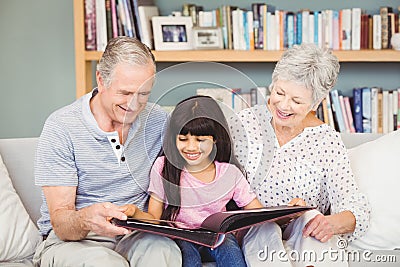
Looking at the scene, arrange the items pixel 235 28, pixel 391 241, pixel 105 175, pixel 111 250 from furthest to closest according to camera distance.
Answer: pixel 235 28, pixel 391 241, pixel 105 175, pixel 111 250

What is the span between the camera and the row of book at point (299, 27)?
354 centimetres

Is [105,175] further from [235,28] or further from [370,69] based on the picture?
[370,69]

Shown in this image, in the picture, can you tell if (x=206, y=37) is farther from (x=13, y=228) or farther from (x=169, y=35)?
(x=13, y=228)

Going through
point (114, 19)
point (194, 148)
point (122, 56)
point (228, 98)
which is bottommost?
point (194, 148)

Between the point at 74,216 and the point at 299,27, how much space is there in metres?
1.86

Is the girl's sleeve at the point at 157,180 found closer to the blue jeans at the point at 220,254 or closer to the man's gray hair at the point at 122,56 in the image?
the blue jeans at the point at 220,254

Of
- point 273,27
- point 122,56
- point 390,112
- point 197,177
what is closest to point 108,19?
point 273,27

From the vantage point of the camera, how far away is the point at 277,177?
2.27 meters

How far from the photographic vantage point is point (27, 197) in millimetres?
2367

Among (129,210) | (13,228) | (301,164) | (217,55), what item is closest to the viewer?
(129,210)

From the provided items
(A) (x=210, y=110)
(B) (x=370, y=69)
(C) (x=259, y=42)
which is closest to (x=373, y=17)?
(B) (x=370, y=69)

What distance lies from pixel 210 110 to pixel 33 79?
1.96 m

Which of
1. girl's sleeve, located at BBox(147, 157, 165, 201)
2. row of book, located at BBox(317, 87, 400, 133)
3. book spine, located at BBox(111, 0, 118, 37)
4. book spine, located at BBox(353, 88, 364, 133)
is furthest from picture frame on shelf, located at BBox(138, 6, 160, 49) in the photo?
girl's sleeve, located at BBox(147, 157, 165, 201)

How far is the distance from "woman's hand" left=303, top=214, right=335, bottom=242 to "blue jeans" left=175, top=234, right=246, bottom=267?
0.20m
